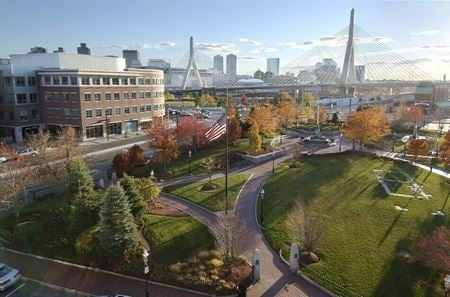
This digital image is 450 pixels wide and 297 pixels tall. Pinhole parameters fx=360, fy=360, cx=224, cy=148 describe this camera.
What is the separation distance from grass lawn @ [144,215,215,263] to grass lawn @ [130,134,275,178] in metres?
12.0

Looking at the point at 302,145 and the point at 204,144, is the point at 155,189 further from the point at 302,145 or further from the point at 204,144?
the point at 302,145

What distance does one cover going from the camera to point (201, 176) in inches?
1425

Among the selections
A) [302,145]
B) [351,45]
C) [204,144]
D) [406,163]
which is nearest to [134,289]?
[204,144]

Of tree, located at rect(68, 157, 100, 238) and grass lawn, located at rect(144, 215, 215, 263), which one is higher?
tree, located at rect(68, 157, 100, 238)

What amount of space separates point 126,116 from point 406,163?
46722mm

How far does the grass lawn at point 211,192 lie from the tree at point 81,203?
→ 835 centimetres

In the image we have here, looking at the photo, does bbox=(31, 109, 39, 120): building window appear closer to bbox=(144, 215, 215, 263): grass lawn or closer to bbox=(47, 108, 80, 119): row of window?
bbox=(47, 108, 80, 119): row of window

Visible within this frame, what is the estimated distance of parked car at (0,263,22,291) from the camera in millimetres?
18203

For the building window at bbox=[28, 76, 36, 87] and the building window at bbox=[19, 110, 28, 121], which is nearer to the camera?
the building window at bbox=[19, 110, 28, 121]

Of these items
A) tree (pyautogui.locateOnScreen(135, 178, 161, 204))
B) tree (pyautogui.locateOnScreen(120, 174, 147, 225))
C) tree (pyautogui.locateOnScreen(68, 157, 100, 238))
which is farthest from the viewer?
tree (pyautogui.locateOnScreen(135, 178, 161, 204))

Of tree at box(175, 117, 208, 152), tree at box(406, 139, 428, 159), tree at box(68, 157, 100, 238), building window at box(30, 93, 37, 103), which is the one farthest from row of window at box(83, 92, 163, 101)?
tree at box(406, 139, 428, 159)

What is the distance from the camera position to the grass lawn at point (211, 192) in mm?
28141

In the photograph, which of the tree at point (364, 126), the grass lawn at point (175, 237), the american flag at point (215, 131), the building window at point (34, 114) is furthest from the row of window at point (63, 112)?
the tree at point (364, 126)

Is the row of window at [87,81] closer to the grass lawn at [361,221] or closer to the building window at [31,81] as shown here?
the building window at [31,81]
